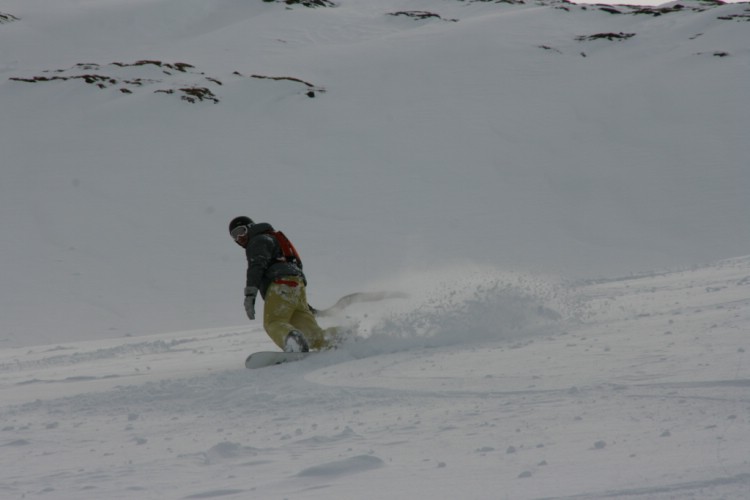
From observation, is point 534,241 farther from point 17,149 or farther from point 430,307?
point 17,149

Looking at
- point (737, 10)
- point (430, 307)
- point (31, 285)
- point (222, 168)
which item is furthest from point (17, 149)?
point (737, 10)

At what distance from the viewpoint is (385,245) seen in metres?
18.0

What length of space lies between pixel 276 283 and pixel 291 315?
32 cm

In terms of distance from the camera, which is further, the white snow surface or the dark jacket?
the dark jacket

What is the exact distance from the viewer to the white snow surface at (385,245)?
12.0 feet

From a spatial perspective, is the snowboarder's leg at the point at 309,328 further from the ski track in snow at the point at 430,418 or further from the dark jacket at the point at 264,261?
the ski track in snow at the point at 430,418

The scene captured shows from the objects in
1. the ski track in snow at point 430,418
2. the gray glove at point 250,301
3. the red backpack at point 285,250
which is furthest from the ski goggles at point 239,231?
the ski track in snow at point 430,418

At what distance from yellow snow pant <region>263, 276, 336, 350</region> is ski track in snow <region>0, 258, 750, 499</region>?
0.41m

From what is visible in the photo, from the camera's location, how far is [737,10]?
36531 mm

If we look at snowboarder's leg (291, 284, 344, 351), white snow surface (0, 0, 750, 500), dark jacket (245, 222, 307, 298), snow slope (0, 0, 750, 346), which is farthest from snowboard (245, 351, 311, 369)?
snow slope (0, 0, 750, 346)

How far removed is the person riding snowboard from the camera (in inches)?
279

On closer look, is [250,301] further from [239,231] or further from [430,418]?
[430,418]

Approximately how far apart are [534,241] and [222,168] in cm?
927

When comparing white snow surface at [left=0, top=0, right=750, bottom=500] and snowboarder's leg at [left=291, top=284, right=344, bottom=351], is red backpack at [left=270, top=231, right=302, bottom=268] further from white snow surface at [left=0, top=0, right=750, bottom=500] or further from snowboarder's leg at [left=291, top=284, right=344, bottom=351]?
white snow surface at [left=0, top=0, right=750, bottom=500]
